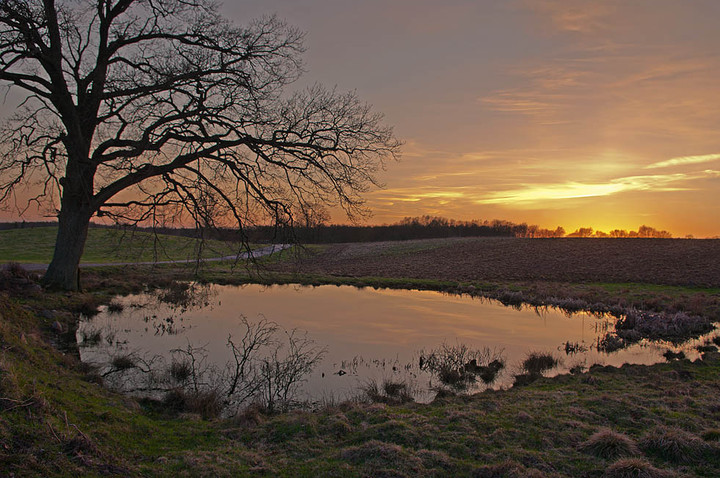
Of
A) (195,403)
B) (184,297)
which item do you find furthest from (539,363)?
(184,297)

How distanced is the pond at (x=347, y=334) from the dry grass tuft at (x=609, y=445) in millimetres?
3580

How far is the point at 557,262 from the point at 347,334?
95.7 ft

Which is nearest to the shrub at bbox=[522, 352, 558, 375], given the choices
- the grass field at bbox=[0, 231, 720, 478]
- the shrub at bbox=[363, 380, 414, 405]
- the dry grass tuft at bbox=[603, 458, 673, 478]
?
the grass field at bbox=[0, 231, 720, 478]

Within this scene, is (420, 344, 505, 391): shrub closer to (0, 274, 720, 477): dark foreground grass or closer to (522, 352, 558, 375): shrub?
(522, 352, 558, 375): shrub

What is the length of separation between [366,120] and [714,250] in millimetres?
41560

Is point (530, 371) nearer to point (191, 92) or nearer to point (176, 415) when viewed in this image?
point (176, 415)

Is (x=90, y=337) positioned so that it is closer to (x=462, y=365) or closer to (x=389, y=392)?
(x=389, y=392)

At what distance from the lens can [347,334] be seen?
562 inches

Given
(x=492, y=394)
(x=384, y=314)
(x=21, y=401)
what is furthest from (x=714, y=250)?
(x=21, y=401)

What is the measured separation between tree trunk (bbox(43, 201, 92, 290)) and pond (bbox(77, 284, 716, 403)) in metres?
1.79

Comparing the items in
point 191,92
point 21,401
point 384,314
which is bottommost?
point 384,314

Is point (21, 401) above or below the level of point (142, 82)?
below

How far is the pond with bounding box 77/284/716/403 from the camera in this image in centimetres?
1005

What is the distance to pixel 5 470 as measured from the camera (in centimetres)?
377
